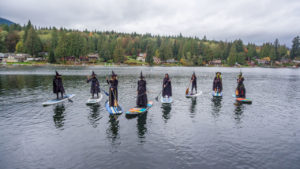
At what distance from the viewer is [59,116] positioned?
17.3 meters

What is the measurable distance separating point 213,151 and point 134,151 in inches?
183

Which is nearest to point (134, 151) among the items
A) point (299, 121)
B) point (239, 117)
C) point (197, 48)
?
point (239, 117)

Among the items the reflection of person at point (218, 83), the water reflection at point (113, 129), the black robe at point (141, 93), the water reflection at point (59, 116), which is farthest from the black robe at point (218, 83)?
the water reflection at point (59, 116)

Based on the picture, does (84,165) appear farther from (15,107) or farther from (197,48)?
(197,48)

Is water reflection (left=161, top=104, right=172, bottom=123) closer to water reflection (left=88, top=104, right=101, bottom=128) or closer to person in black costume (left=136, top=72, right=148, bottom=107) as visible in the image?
person in black costume (left=136, top=72, right=148, bottom=107)

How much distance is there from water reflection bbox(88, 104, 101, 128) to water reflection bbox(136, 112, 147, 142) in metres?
3.50

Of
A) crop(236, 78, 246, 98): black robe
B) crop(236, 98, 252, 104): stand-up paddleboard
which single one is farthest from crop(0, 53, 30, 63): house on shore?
crop(236, 98, 252, 104): stand-up paddleboard

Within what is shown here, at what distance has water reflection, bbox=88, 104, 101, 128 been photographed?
15367mm

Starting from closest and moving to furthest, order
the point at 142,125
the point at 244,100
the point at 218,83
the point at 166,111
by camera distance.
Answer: the point at 142,125
the point at 166,111
the point at 244,100
the point at 218,83

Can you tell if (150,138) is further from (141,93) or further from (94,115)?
(94,115)

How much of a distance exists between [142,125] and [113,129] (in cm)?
236

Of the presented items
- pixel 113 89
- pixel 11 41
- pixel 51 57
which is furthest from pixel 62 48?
pixel 113 89

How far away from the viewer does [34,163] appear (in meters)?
9.44

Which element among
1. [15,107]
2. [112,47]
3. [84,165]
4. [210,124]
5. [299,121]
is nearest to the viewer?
[84,165]
